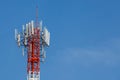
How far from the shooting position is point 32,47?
13188cm

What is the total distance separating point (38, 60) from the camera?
131m

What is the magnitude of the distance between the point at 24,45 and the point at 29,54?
5.67ft

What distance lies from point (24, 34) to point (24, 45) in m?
1.67

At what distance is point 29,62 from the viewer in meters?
131

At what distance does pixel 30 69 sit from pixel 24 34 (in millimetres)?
5499

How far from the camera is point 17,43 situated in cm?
13225

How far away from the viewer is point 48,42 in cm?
13250

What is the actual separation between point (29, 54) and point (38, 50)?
1.59 meters

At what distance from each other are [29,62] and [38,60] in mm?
1419

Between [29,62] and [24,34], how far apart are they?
4.45 m

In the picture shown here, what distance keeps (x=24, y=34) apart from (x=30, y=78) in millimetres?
6893

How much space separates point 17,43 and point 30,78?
234 inches

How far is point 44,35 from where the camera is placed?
132 metres
